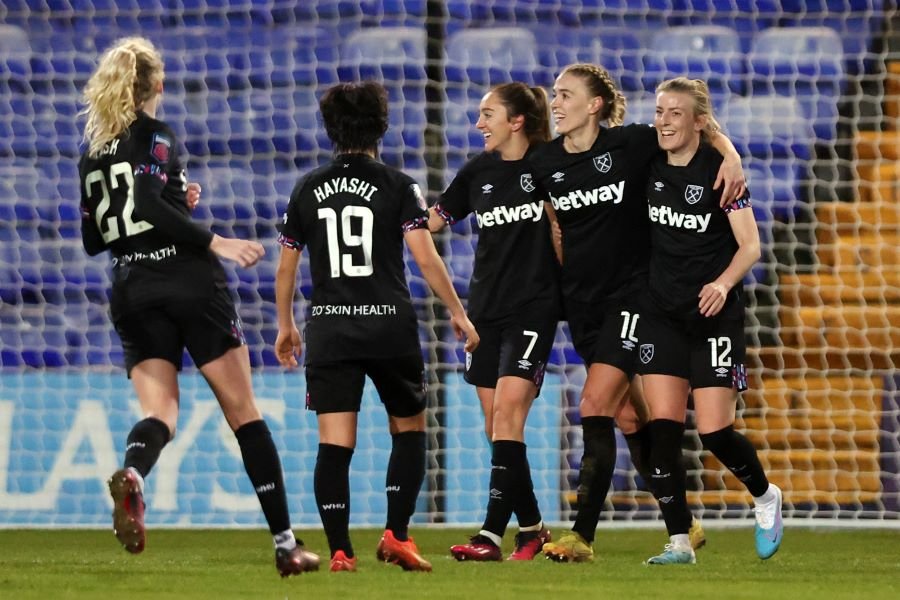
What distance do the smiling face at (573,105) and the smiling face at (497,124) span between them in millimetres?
197

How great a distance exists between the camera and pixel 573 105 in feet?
16.4

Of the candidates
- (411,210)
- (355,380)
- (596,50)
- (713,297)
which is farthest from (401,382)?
(596,50)

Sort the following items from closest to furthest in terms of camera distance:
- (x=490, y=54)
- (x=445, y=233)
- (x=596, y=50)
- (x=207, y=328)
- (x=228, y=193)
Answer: (x=207, y=328)
(x=445, y=233)
(x=228, y=193)
(x=596, y=50)
(x=490, y=54)

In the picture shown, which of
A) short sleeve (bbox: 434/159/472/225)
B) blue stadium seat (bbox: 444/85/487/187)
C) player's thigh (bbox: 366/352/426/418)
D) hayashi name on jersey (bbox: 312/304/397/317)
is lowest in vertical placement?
player's thigh (bbox: 366/352/426/418)

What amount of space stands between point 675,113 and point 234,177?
454 cm

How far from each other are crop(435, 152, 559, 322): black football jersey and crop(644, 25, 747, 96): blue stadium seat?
3.98 meters

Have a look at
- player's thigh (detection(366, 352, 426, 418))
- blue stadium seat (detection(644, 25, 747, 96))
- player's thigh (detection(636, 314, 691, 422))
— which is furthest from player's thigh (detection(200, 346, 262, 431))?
blue stadium seat (detection(644, 25, 747, 96))

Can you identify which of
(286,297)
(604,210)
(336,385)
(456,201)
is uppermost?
(456,201)

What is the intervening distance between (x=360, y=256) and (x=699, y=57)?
5.19 m

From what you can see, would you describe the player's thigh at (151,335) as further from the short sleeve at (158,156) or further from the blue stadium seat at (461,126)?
the blue stadium seat at (461,126)

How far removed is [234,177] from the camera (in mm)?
8961

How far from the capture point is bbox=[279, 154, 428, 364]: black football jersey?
14.6ft

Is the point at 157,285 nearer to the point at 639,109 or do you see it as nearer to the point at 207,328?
the point at 207,328

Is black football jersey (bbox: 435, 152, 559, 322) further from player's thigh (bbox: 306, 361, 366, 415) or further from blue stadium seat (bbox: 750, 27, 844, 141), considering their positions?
blue stadium seat (bbox: 750, 27, 844, 141)
